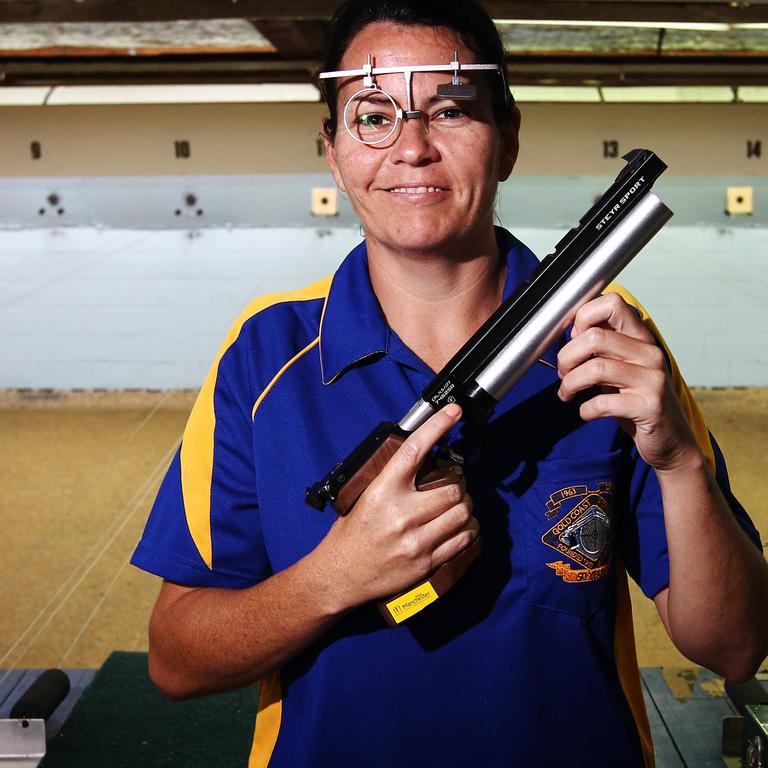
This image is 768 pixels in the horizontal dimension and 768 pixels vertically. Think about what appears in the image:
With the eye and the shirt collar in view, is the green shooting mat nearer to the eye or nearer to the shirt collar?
the shirt collar

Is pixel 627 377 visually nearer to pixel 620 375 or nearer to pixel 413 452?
pixel 620 375

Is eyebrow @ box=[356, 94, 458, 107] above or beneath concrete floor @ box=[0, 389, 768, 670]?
above

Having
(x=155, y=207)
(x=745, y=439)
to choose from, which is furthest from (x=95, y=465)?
(x=745, y=439)

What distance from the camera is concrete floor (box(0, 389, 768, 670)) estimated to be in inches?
113

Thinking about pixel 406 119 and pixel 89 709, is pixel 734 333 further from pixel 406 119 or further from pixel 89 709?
pixel 406 119

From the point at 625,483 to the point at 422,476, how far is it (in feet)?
0.74

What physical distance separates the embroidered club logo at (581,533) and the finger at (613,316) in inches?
6.1

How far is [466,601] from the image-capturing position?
750 millimetres

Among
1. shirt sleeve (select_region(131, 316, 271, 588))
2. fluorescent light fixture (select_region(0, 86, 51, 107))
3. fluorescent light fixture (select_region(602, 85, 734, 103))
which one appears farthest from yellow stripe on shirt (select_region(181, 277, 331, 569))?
fluorescent light fixture (select_region(0, 86, 51, 107))

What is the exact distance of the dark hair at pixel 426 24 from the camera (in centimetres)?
78

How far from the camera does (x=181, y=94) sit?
537 cm

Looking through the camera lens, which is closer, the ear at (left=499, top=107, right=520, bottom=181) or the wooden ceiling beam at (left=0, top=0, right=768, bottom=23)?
the ear at (left=499, top=107, right=520, bottom=181)

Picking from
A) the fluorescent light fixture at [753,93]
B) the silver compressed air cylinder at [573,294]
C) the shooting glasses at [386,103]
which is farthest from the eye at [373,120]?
the fluorescent light fixture at [753,93]

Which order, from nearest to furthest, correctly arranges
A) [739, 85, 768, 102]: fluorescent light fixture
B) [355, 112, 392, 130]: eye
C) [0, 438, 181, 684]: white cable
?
[355, 112, 392, 130]: eye, [0, 438, 181, 684]: white cable, [739, 85, 768, 102]: fluorescent light fixture
